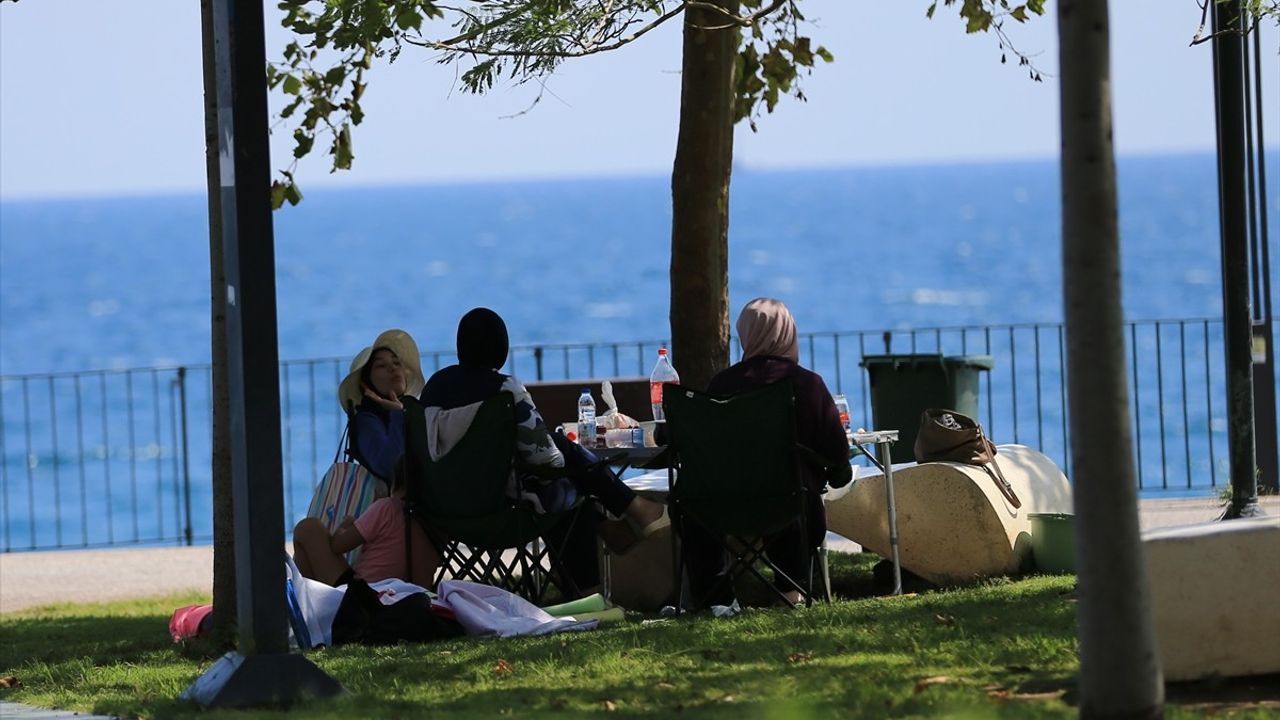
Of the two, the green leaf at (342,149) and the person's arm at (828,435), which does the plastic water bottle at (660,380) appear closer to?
the person's arm at (828,435)

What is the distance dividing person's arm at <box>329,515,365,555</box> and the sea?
80.6ft

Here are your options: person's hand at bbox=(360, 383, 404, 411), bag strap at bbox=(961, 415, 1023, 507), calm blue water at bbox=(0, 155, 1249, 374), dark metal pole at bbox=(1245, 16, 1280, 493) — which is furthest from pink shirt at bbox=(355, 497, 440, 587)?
calm blue water at bbox=(0, 155, 1249, 374)

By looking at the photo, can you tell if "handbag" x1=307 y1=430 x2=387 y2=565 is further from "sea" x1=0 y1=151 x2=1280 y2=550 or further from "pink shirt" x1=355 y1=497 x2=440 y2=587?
"sea" x1=0 y1=151 x2=1280 y2=550

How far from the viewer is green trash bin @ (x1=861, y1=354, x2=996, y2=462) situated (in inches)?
406

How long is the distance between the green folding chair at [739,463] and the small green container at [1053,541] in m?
1.22

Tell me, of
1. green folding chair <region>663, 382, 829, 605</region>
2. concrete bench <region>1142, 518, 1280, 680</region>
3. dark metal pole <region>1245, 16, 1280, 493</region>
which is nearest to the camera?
concrete bench <region>1142, 518, 1280, 680</region>

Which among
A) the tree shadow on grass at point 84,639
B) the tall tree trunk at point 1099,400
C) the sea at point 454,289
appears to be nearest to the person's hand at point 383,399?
the tree shadow on grass at point 84,639

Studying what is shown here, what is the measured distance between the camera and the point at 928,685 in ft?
18.5

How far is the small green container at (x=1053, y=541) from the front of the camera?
27.1 ft

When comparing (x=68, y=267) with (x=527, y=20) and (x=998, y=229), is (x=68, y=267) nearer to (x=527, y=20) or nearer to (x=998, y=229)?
(x=998, y=229)

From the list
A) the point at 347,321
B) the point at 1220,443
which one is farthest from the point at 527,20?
the point at 347,321

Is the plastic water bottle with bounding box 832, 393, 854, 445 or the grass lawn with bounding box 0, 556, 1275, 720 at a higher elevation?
the plastic water bottle with bounding box 832, 393, 854, 445

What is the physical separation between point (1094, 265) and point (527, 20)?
4.41 metres

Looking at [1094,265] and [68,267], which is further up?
[68,267]
